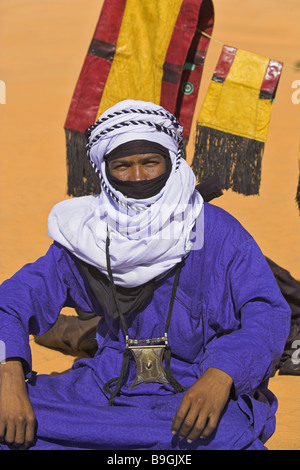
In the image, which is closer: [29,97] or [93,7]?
[29,97]

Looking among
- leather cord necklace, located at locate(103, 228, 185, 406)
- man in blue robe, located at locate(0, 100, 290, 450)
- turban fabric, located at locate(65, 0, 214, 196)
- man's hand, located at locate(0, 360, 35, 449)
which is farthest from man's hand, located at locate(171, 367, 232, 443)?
turban fabric, located at locate(65, 0, 214, 196)

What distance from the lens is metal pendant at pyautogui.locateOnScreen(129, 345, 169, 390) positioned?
3062 millimetres

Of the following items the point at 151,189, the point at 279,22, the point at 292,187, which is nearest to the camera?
the point at 151,189

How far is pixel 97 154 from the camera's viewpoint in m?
3.24

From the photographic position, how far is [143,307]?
10.3 ft

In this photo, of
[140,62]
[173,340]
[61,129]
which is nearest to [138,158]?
[173,340]

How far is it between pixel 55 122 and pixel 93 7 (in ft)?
26.6

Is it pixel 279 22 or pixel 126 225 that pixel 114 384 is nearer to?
pixel 126 225

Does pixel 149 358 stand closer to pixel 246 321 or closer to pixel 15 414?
pixel 246 321

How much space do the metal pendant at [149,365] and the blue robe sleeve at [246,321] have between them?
8.4 inches

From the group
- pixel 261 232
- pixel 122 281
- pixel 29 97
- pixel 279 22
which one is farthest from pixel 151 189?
pixel 279 22

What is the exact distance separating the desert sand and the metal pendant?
144cm

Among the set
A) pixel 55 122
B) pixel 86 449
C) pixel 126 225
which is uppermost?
pixel 126 225

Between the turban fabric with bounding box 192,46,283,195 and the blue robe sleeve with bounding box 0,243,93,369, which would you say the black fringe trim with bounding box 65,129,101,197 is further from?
the blue robe sleeve with bounding box 0,243,93,369
